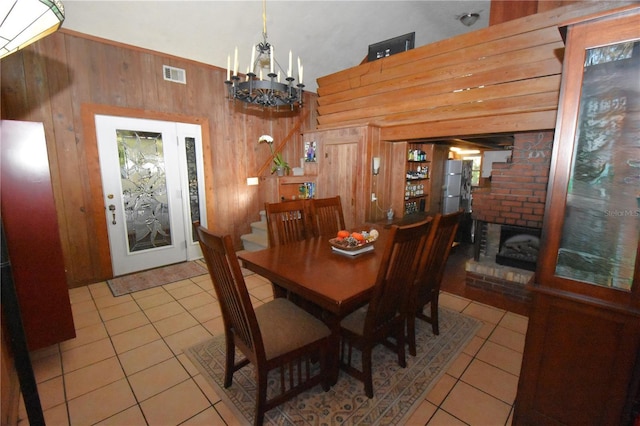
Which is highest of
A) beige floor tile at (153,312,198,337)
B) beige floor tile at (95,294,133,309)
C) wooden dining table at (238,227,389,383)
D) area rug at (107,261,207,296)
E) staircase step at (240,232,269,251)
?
wooden dining table at (238,227,389,383)

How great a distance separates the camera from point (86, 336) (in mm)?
2299

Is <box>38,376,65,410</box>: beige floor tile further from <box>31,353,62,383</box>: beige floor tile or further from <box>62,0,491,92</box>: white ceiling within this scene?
<box>62,0,491,92</box>: white ceiling

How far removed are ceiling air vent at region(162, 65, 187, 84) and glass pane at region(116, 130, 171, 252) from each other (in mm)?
746

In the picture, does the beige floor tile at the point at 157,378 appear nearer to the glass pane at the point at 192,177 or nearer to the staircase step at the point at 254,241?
the staircase step at the point at 254,241

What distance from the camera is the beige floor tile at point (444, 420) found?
1522 mm

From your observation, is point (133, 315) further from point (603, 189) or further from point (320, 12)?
point (320, 12)

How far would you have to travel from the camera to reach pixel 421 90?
3.31 metres

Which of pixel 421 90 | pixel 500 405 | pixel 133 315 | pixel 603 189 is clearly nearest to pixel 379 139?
pixel 421 90

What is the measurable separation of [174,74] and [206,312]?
9.82ft

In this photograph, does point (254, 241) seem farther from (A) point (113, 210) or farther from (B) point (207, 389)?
(B) point (207, 389)

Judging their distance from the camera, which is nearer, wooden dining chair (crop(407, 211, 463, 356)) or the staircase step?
wooden dining chair (crop(407, 211, 463, 356))

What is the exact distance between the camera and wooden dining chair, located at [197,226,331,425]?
50.2 inches

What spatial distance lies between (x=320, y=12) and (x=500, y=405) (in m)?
4.16

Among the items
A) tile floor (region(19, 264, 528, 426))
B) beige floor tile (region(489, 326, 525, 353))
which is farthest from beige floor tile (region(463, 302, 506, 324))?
beige floor tile (region(489, 326, 525, 353))
